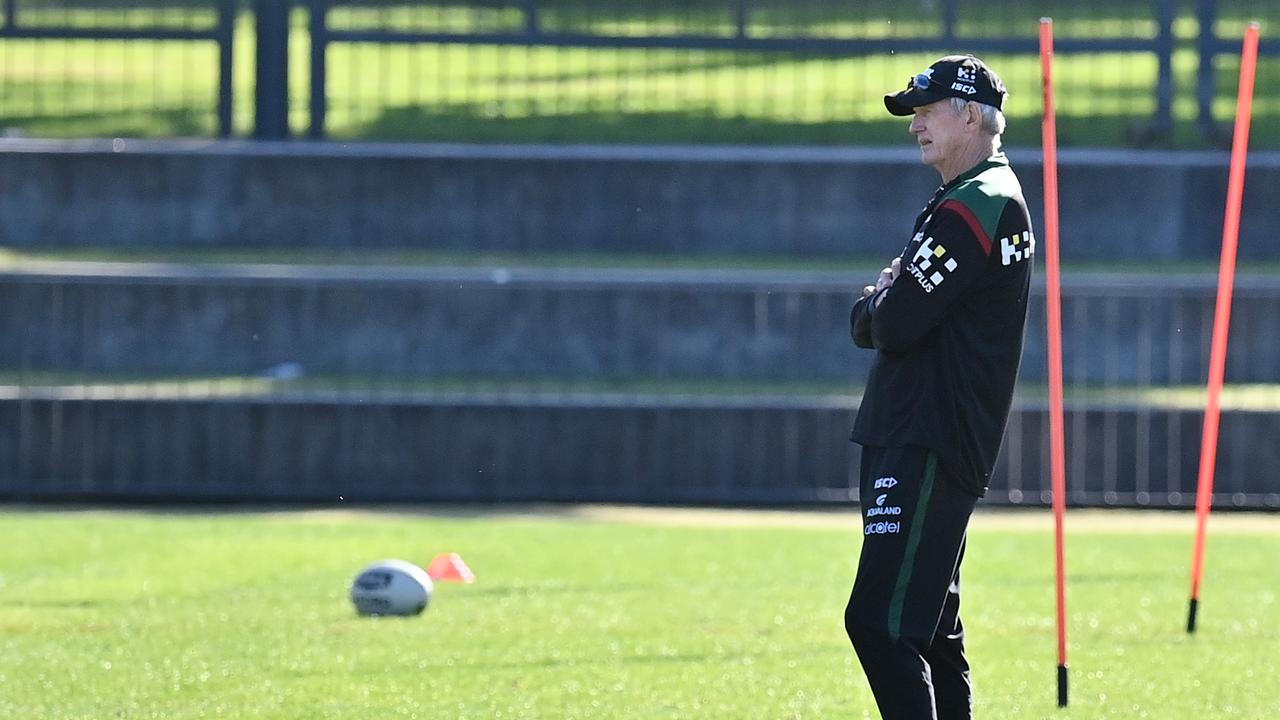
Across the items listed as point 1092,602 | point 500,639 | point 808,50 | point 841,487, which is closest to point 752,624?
point 500,639

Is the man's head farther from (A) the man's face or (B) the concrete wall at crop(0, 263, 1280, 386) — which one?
(B) the concrete wall at crop(0, 263, 1280, 386)

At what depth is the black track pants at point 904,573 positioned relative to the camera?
510cm

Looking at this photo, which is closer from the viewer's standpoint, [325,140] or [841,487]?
[841,487]

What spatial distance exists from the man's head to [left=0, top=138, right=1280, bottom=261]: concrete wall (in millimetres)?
12401

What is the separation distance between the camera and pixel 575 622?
920 cm

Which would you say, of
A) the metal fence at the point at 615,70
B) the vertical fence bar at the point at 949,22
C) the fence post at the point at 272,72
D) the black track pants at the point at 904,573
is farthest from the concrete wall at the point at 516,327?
the black track pants at the point at 904,573

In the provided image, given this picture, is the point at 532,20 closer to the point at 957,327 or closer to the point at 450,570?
the point at 450,570

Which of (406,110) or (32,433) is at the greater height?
(406,110)

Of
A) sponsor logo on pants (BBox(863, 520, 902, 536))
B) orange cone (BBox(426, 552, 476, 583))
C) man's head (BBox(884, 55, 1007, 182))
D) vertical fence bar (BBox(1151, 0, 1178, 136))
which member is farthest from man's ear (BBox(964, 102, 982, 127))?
vertical fence bar (BBox(1151, 0, 1178, 136))

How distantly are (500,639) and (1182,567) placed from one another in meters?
4.30

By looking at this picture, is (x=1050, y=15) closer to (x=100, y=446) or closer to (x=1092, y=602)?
(x=100, y=446)

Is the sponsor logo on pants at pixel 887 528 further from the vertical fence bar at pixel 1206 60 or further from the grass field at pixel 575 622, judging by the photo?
the vertical fence bar at pixel 1206 60

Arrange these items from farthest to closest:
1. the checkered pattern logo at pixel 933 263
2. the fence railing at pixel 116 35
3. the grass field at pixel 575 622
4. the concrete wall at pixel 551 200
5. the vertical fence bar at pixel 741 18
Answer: the vertical fence bar at pixel 741 18 < the fence railing at pixel 116 35 < the concrete wall at pixel 551 200 < the grass field at pixel 575 622 < the checkered pattern logo at pixel 933 263

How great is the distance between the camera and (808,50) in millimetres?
18906
